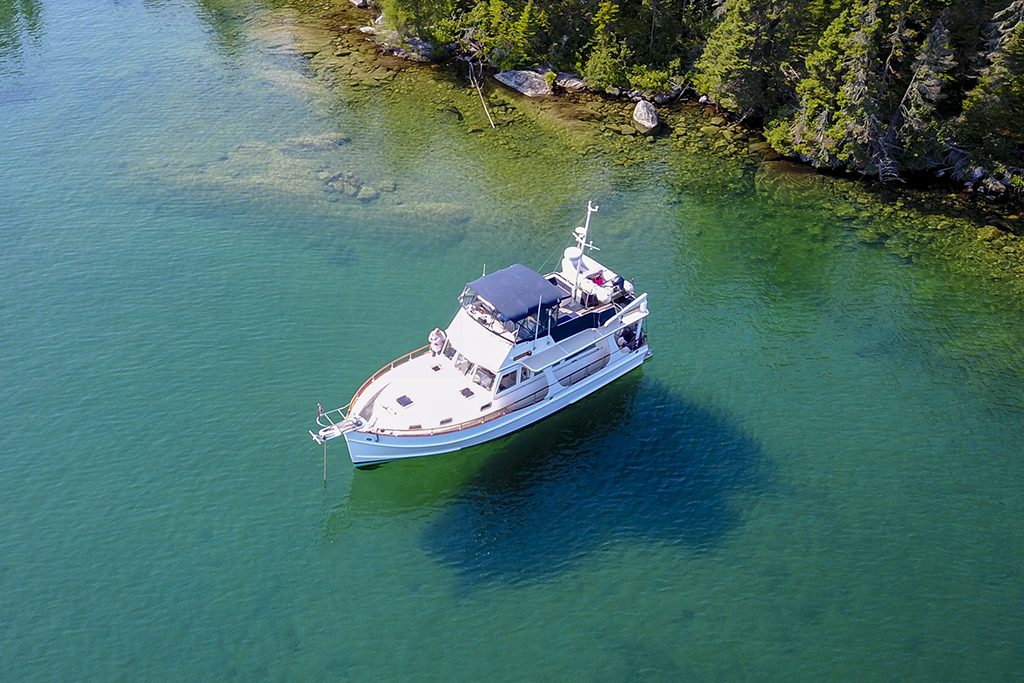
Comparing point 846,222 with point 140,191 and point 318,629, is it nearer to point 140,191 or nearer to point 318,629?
point 318,629

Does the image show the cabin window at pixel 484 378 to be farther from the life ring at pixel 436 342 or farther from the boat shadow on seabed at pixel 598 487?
the boat shadow on seabed at pixel 598 487

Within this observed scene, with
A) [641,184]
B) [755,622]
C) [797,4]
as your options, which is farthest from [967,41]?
[755,622]

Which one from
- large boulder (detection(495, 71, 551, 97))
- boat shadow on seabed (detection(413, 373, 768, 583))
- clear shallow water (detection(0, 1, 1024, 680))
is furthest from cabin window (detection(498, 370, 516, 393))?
large boulder (detection(495, 71, 551, 97))

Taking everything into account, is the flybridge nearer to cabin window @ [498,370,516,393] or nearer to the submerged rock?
cabin window @ [498,370,516,393]

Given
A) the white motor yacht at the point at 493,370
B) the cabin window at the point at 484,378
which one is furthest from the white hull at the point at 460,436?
the cabin window at the point at 484,378

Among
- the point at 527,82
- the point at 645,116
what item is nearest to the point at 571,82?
the point at 527,82

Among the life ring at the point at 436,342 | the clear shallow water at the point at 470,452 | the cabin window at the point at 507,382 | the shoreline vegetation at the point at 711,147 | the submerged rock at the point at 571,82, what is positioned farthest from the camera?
the submerged rock at the point at 571,82

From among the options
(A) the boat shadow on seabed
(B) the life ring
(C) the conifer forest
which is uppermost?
(C) the conifer forest
